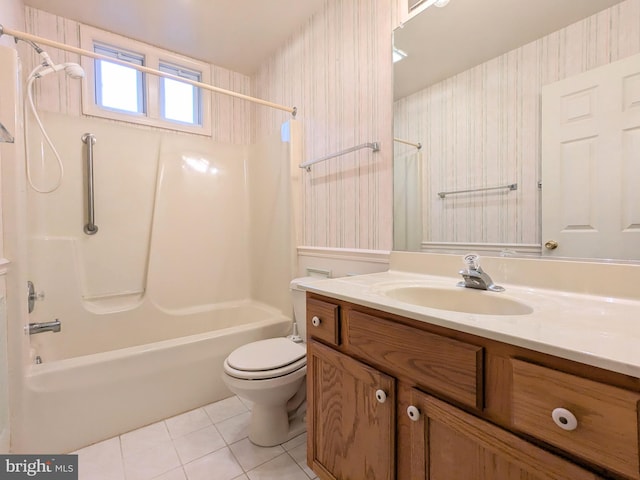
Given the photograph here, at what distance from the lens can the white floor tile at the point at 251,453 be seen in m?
1.33

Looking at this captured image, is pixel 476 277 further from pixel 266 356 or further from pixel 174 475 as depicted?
pixel 174 475

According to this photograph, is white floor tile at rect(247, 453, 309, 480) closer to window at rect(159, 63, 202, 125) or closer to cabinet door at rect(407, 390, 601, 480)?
cabinet door at rect(407, 390, 601, 480)

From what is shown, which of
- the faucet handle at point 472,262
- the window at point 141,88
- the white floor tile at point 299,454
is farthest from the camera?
the window at point 141,88

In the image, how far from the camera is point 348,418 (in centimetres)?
98

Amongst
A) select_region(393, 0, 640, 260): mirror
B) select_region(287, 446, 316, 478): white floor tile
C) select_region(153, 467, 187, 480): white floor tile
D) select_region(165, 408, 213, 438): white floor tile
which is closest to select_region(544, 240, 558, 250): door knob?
select_region(393, 0, 640, 260): mirror

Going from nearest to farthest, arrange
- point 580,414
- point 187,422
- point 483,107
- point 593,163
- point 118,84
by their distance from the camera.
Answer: point 580,414
point 593,163
point 483,107
point 187,422
point 118,84

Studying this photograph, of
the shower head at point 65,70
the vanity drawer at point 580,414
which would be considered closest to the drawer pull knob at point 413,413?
the vanity drawer at point 580,414

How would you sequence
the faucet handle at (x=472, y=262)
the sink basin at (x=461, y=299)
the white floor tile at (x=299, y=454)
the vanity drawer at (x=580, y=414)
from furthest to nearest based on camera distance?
1. the white floor tile at (x=299, y=454)
2. the faucet handle at (x=472, y=262)
3. the sink basin at (x=461, y=299)
4. the vanity drawer at (x=580, y=414)

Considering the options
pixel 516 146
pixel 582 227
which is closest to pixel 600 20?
pixel 516 146

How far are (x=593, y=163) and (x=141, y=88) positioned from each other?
281cm

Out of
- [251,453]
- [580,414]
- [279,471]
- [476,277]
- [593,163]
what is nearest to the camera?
[580,414]

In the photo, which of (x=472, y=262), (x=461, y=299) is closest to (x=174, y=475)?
(x=461, y=299)

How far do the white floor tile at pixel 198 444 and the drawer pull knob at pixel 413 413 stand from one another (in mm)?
1103

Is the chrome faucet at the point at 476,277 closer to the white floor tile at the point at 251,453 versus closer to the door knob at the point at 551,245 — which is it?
the door knob at the point at 551,245
